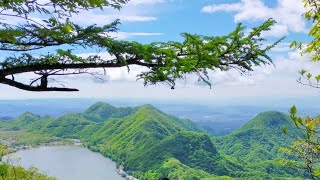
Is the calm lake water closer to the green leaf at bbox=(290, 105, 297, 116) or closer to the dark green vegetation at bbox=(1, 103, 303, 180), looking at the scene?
the dark green vegetation at bbox=(1, 103, 303, 180)

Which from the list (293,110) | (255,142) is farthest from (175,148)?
(293,110)

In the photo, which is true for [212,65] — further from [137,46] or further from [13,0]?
[13,0]

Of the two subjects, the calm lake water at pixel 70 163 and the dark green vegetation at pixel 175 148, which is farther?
the dark green vegetation at pixel 175 148

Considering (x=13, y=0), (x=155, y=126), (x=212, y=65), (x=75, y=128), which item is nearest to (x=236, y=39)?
(x=212, y=65)

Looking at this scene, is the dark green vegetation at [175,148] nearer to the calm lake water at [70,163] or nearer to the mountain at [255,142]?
the mountain at [255,142]

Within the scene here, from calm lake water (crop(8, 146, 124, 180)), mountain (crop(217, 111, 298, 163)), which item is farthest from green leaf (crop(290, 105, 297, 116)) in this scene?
mountain (crop(217, 111, 298, 163))

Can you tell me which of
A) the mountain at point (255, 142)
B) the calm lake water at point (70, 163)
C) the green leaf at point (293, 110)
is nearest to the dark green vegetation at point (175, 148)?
the mountain at point (255, 142)
